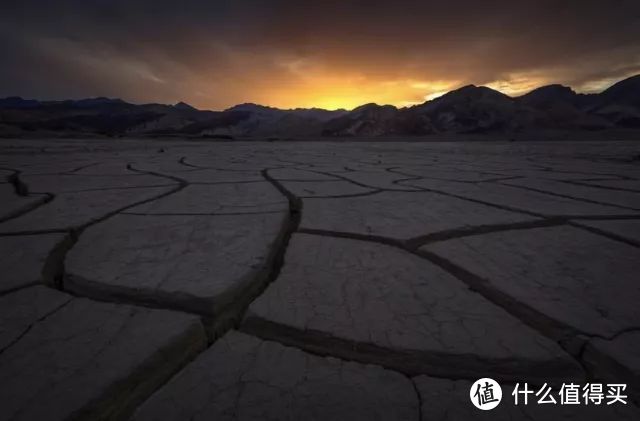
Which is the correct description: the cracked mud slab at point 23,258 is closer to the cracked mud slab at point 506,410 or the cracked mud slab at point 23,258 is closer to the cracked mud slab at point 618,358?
the cracked mud slab at point 506,410

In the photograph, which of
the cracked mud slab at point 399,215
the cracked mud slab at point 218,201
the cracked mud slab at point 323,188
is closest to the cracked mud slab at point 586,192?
the cracked mud slab at point 399,215

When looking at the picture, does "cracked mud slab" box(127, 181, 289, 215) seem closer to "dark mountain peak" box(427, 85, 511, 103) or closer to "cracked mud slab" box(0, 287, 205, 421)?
"cracked mud slab" box(0, 287, 205, 421)

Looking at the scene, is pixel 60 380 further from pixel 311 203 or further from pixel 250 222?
pixel 311 203

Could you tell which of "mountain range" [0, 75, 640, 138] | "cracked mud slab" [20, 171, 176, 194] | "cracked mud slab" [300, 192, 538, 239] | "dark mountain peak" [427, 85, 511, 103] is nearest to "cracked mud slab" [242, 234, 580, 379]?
"cracked mud slab" [300, 192, 538, 239]

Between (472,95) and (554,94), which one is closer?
(472,95)

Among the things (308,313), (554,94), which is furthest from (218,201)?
(554,94)

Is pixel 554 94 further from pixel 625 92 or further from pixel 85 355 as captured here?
pixel 85 355

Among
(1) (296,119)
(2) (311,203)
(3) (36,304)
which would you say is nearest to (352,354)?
(3) (36,304)
